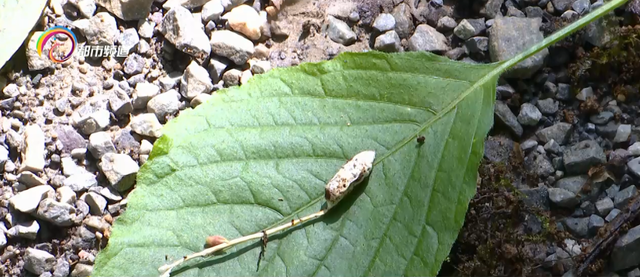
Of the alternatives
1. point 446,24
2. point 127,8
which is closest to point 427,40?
point 446,24

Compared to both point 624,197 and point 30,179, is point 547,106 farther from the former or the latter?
point 30,179

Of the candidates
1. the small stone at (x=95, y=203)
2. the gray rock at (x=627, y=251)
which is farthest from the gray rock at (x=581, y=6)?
the small stone at (x=95, y=203)

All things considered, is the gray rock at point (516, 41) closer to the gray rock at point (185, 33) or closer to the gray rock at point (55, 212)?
the gray rock at point (185, 33)

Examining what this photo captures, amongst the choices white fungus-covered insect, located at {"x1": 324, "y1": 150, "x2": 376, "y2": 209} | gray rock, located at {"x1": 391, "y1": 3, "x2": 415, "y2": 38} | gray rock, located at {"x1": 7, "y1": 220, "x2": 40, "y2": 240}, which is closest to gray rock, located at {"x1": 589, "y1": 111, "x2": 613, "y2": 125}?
gray rock, located at {"x1": 391, "y1": 3, "x2": 415, "y2": 38}

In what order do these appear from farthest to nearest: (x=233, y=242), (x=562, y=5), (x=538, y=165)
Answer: (x=562, y=5) < (x=538, y=165) < (x=233, y=242)

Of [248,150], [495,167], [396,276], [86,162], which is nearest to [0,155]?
[86,162]

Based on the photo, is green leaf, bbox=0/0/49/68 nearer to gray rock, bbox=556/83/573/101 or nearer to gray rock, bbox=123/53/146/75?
gray rock, bbox=123/53/146/75
